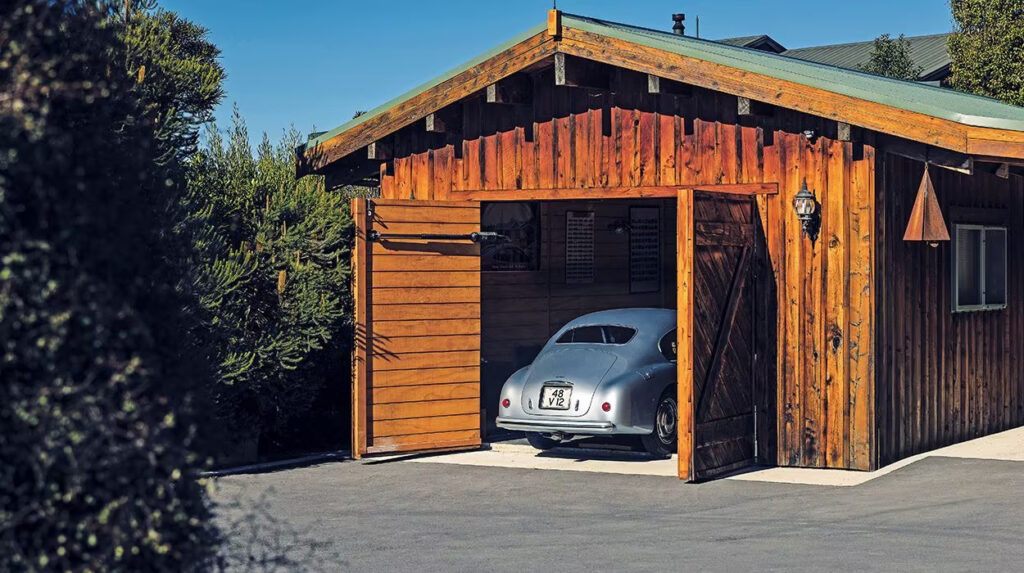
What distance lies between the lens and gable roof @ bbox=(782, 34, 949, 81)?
4647cm

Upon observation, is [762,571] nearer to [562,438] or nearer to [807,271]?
[807,271]

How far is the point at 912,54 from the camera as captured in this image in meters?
49.6

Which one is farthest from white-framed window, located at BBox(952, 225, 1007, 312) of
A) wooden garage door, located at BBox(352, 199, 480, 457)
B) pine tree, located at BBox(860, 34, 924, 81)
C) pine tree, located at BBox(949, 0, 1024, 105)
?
pine tree, located at BBox(860, 34, 924, 81)

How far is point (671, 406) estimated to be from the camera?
1378 cm

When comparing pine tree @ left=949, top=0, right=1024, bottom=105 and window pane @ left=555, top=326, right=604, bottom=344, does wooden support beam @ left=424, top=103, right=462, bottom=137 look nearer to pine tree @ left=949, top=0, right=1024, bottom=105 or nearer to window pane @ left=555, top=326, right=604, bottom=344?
window pane @ left=555, top=326, right=604, bottom=344

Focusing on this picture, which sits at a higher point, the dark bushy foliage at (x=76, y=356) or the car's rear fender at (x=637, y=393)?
the dark bushy foliage at (x=76, y=356)

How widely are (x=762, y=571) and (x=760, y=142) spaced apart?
572 cm

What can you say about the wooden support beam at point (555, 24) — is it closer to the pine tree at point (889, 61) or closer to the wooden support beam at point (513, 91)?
the wooden support beam at point (513, 91)

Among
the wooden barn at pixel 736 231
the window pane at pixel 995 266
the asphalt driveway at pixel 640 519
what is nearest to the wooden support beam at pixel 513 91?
the wooden barn at pixel 736 231

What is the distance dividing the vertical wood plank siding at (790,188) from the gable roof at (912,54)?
34.0m

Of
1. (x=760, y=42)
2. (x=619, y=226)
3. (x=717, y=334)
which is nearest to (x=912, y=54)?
(x=760, y=42)

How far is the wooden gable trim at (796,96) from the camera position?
11.3m

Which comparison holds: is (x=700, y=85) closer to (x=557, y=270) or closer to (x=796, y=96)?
(x=796, y=96)

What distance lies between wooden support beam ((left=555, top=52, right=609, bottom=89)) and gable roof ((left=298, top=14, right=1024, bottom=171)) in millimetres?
175
